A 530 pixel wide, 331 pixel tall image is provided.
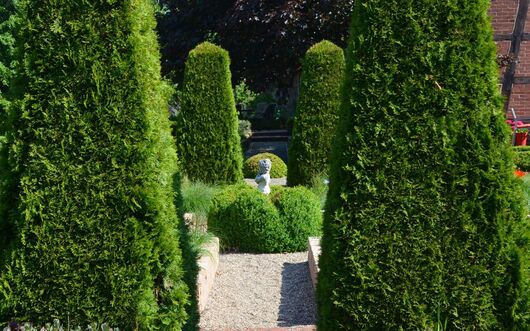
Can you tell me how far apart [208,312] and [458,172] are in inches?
133

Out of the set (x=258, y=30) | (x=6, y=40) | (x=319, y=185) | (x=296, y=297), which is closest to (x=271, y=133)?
(x=258, y=30)

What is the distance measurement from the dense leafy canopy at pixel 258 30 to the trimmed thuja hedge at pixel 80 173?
12.7m

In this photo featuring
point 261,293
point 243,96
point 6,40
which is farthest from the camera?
point 243,96

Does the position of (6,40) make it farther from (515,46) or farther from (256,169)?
(515,46)

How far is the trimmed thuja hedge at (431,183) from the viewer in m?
3.08

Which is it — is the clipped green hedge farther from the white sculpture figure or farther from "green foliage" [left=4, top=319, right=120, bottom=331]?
"green foliage" [left=4, top=319, right=120, bottom=331]

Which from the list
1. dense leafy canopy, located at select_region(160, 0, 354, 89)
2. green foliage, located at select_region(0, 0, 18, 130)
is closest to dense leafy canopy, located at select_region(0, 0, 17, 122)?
green foliage, located at select_region(0, 0, 18, 130)

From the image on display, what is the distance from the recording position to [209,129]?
10656 mm

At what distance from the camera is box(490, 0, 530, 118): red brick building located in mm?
17062

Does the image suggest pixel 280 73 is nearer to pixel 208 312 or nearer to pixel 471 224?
pixel 208 312

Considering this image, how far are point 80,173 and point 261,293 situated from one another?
3478 mm

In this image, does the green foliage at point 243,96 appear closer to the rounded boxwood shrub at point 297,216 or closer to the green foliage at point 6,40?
the green foliage at point 6,40

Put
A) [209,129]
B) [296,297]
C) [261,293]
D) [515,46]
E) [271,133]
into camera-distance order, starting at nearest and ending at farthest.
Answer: [296,297]
[261,293]
[209,129]
[515,46]
[271,133]

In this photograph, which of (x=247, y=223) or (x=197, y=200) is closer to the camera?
(x=247, y=223)
